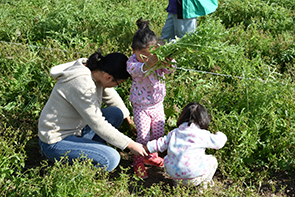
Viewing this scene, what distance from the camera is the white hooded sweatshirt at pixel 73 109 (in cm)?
252

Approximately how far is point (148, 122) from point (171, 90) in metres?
0.64

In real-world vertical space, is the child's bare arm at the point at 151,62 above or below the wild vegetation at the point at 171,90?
above

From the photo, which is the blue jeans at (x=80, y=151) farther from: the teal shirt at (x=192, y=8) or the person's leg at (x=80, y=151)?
the teal shirt at (x=192, y=8)

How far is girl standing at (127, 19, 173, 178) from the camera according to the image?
2.66 meters

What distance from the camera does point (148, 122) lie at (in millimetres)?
2920

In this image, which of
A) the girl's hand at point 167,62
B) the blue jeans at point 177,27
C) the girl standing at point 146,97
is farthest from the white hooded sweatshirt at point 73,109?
the blue jeans at point 177,27

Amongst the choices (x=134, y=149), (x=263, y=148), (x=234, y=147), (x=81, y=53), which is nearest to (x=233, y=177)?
(x=234, y=147)

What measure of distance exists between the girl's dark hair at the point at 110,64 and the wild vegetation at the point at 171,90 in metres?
0.51

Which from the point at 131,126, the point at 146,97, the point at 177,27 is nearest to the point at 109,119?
the point at 131,126

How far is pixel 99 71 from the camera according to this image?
2605mm

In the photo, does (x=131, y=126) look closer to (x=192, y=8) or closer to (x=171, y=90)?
(x=171, y=90)

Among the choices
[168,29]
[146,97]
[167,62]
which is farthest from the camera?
[168,29]

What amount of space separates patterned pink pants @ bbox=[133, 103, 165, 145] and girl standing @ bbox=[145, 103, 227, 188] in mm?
311

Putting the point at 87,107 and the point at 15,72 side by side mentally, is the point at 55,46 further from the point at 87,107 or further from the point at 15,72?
the point at 87,107
